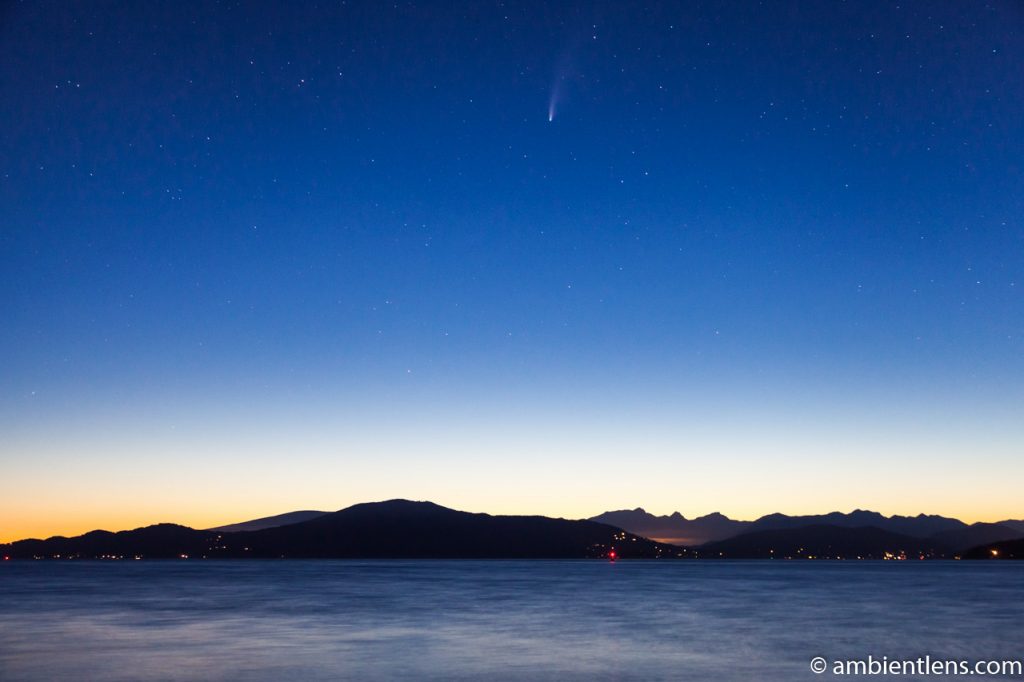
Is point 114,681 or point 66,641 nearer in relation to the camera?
point 114,681

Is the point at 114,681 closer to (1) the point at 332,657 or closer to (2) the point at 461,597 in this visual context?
(1) the point at 332,657

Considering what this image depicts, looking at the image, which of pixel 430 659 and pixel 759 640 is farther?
pixel 759 640

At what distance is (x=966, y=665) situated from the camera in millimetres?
28062

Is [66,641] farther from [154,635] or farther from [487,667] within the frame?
[487,667]

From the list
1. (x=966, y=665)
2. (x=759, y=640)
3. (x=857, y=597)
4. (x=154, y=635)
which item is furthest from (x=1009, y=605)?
(x=154, y=635)

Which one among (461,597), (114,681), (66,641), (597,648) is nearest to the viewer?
(114,681)

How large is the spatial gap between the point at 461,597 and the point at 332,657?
40031 millimetres

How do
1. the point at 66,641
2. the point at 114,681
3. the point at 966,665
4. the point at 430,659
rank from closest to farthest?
the point at 114,681 → the point at 966,665 → the point at 430,659 → the point at 66,641

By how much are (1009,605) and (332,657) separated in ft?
163

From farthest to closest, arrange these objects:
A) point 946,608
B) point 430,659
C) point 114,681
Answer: point 946,608, point 430,659, point 114,681

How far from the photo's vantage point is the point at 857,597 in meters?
70.4

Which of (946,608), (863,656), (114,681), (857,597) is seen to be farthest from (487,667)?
(857,597)

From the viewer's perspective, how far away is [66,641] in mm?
35312

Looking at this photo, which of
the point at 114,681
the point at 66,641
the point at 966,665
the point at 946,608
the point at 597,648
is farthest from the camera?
the point at 946,608
